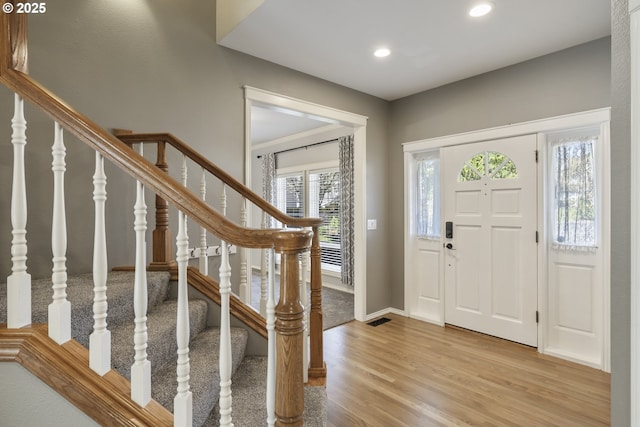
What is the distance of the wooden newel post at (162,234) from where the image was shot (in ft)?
6.77

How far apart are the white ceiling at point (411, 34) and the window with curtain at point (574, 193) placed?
87 centimetres

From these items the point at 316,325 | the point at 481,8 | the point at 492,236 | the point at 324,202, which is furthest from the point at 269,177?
the point at 481,8

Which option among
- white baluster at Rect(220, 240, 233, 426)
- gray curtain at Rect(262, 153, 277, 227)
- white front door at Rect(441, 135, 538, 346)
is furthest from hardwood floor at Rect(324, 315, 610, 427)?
gray curtain at Rect(262, 153, 277, 227)

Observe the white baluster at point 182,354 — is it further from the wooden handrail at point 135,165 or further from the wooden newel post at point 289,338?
the wooden newel post at point 289,338

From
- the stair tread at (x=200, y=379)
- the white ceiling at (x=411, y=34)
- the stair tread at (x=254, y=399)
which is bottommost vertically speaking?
the stair tread at (x=254, y=399)

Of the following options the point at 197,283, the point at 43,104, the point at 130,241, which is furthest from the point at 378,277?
the point at 43,104

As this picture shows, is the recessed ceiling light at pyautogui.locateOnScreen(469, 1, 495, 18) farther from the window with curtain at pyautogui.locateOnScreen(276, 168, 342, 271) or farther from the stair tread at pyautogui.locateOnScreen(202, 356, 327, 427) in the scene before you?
the window with curtain at pyautogui.locateOnScreen(276, 168, 342, 271)

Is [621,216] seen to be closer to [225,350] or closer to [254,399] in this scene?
[225,350]

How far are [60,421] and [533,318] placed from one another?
3.46 meters

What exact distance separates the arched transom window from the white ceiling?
855mm

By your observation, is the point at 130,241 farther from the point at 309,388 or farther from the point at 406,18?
the point at 406,18

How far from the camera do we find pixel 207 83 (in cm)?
259

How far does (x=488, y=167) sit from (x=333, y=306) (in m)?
2.60

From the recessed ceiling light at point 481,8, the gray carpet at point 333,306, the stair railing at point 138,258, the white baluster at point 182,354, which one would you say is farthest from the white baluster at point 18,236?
the recessed ceiling light at point 481,8
